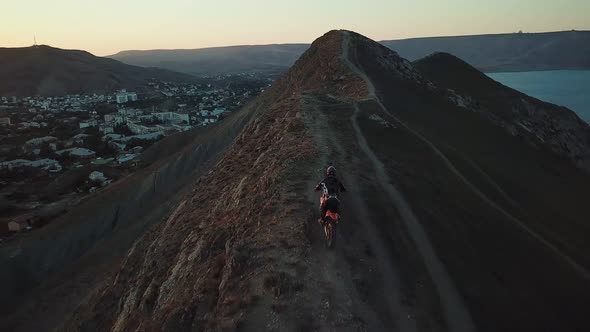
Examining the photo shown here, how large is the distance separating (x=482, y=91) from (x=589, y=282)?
65.0 metres

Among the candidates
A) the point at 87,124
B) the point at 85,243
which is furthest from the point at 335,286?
the point at 87,124

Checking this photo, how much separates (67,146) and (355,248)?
4474 inches

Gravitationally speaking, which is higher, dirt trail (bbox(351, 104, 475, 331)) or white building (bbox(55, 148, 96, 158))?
dirt trail (bbox(351, 104, 475, 331))

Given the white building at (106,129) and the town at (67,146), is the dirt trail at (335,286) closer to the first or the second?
the town at (67,146)

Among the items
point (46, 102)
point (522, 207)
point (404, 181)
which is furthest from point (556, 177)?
point (46, 102)

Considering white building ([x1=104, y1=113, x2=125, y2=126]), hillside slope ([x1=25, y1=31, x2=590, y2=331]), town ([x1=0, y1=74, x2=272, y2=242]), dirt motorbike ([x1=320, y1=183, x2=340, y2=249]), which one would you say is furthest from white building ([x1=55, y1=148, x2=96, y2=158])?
dirt motorbike ([x1=320, y1=183, x2=340, y2=249])

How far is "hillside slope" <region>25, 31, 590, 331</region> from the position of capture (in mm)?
11016

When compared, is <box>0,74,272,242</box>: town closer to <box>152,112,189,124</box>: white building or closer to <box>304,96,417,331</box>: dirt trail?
<box>152,112,189,124</box>: white building

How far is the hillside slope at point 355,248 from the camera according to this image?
11.0 metres

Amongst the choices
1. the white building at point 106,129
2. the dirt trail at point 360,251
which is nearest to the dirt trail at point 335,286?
the dirt trail at point 360,251

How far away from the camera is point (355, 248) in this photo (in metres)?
13.0

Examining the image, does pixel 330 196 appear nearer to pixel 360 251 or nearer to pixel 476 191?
pixel 360 251

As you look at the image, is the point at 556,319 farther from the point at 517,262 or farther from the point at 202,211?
the point at 202,211

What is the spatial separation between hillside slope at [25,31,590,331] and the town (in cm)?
4502
